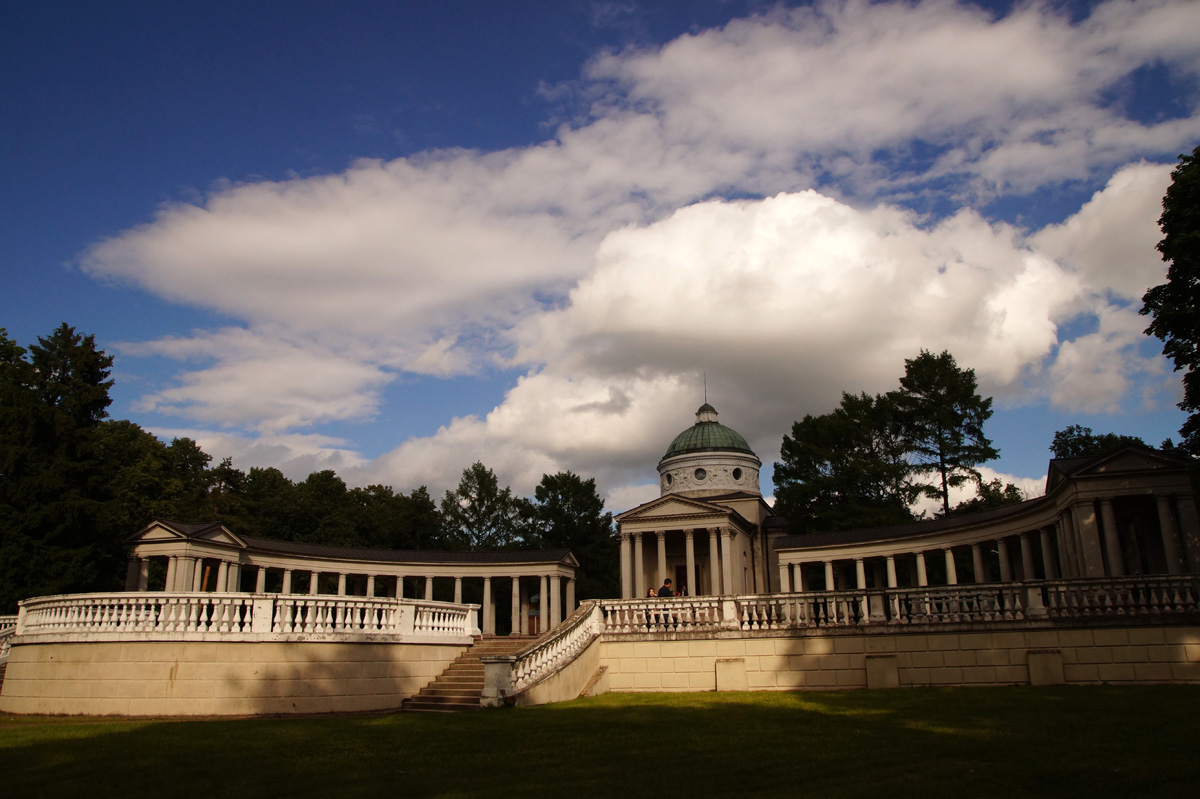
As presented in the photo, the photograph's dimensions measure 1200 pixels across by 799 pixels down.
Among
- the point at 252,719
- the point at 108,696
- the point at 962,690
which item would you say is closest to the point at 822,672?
the point at 962,690

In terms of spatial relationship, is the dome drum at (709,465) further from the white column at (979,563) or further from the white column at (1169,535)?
the white column at (1169,535)

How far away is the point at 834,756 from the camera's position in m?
11.1

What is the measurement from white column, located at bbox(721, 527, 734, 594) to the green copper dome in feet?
51.0

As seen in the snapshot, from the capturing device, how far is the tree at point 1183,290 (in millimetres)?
25750

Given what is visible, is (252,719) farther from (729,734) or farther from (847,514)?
(847,514)

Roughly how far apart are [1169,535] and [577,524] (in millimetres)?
54217

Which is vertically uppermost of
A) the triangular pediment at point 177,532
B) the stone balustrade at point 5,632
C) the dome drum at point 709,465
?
the dome drum at point 709,465

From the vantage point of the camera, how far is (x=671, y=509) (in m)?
59.1

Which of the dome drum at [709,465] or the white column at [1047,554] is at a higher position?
the dome drum at [709,465]

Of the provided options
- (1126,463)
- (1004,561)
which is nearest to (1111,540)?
(1126,463)

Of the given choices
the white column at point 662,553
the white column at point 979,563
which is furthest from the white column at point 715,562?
the white column at point 979,563

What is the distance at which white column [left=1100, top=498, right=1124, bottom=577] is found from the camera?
104ft

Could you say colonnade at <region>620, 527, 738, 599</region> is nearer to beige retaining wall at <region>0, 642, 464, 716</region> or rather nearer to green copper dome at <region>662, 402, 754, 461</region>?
green copper dome at <region>662, 402, 754, 461</region>

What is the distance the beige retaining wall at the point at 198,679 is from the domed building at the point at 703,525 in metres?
37.6
